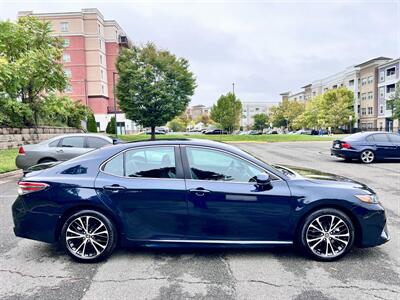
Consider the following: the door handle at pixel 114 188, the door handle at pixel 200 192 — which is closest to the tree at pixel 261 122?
the door handle at pixel 200 192

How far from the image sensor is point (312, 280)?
3.38 m

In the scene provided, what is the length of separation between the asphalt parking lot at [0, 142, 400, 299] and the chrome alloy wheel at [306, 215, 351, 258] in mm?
177

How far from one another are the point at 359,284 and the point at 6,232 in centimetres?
508

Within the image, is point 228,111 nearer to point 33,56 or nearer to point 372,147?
point 33,56

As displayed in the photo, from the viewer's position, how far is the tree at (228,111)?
167 feet

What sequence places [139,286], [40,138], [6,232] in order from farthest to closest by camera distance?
[40,138], [6,232], [139,286]

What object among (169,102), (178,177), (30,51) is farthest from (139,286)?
(169,102)

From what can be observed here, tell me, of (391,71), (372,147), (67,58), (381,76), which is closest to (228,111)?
(67,58)

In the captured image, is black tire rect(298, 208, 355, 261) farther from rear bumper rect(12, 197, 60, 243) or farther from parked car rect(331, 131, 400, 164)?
parked car rect(331, 131, 400, 164)

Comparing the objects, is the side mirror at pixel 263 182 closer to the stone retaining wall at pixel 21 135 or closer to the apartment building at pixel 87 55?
the stone retaining wall at pixel 21 135

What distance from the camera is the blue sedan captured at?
377 centimetres

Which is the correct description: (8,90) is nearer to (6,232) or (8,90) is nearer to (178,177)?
(6,232)

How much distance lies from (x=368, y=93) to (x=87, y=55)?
53.6 m

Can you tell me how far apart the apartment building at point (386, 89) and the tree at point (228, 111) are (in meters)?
25.3
